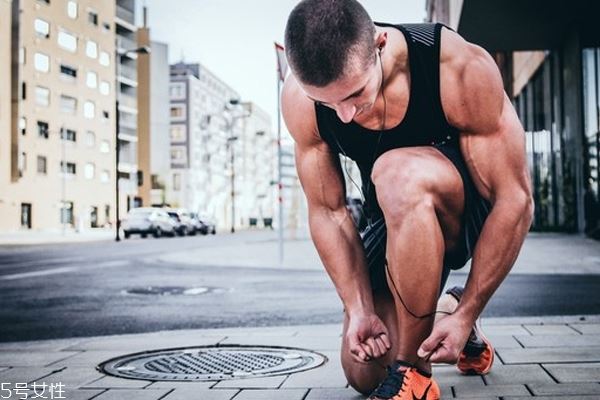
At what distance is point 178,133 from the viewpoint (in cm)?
8181

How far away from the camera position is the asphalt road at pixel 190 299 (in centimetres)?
604

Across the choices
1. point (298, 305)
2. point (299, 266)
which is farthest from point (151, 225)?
point (298, 305)

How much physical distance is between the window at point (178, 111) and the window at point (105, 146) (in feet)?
80.3

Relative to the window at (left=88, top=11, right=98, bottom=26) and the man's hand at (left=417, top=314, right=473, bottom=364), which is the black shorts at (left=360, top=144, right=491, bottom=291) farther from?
the window at (left=88, top=11, right=98, bottom=26)

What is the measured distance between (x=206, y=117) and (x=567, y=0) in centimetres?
6825

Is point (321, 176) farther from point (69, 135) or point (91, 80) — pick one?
point (91, 80)

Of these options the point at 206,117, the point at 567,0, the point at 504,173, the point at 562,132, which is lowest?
the point at 504,173

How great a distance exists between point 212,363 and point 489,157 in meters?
1.86

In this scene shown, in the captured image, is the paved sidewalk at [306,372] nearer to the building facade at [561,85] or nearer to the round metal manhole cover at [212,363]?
the round metal manhole cover at [212,363]

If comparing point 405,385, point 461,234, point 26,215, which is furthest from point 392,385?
point 26,215

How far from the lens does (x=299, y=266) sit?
1221cm

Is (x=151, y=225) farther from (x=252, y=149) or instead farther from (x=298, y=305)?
(x=252, y=149)

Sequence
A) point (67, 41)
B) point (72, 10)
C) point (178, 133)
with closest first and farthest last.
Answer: point (67, 41) → point (72, 10) → point (178, 133)

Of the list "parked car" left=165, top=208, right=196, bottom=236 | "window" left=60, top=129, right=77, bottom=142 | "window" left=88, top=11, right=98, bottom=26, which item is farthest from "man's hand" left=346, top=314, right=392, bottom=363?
"window" left=88, top=11, right=98, bottom=26
